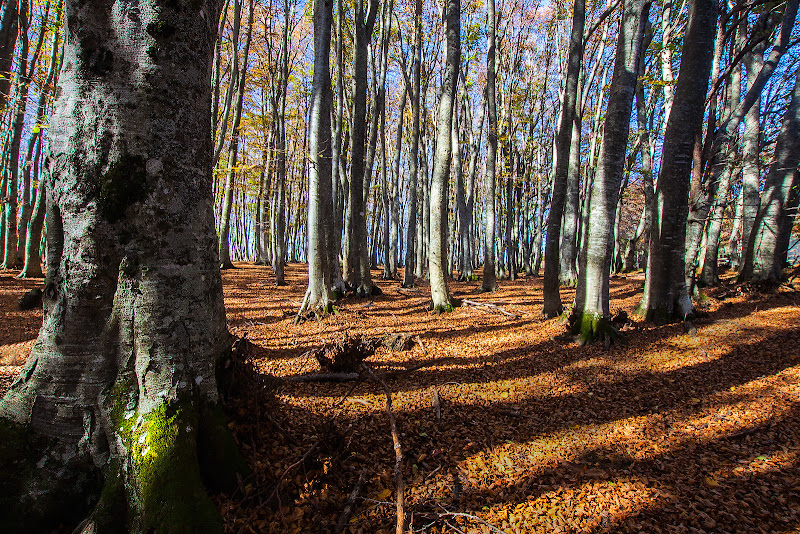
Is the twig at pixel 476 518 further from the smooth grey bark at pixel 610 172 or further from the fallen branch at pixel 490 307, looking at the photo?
the fallen branch at pixel 490 307

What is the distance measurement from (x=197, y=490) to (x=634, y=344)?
19.9 feet

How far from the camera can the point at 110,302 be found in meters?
1.92

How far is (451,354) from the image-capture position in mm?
5723

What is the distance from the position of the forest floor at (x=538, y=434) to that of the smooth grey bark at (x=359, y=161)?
454 centimetres

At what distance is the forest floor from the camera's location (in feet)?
7.32

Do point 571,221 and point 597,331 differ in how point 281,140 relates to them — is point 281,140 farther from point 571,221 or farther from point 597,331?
point 597,331

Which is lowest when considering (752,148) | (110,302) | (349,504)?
(349,504)

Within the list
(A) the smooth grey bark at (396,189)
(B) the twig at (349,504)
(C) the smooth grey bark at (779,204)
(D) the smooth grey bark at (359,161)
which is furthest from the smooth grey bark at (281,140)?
(C) the smooth grey bark at (779,204)

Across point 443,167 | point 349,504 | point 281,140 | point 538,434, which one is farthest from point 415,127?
point 349,504

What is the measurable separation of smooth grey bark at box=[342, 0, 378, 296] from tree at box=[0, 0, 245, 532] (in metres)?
8.05

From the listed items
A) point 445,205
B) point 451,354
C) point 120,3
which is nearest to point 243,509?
point 120,3

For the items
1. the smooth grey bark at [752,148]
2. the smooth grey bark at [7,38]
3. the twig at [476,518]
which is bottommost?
the twig at [476,518]

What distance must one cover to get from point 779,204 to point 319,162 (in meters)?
10.3

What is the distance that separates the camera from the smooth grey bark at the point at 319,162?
737cm
